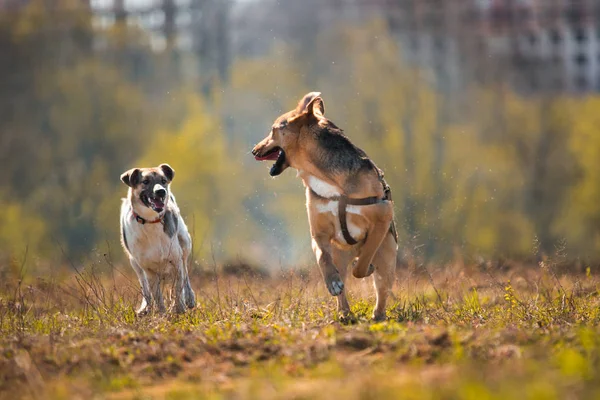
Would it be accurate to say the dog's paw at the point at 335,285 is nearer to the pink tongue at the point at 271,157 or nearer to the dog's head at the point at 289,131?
the dog's head at the point at 289,131

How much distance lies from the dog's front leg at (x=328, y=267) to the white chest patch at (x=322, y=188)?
0.46 metres

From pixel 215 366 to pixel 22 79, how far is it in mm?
34528

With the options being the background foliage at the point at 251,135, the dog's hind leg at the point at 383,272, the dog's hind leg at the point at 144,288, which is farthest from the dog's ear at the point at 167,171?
the background foliage at the point at 251,135

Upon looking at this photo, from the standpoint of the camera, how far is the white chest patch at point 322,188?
11.5m

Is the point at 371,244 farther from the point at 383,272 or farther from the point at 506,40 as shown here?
the point at 506,40

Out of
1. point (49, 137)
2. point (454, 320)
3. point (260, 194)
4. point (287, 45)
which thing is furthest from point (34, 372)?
point (287, 45)

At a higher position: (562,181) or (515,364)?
(515,364)

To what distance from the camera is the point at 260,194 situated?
4909 centimetres

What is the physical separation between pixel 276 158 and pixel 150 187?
1.81m

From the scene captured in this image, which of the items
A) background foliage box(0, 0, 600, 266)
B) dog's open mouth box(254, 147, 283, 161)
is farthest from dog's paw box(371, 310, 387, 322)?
background foliage box(0, 0, 600, 266)

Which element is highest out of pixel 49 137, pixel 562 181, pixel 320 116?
pixel 320 116

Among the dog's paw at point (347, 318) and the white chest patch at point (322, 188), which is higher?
the white chest patch at point (322, 188)

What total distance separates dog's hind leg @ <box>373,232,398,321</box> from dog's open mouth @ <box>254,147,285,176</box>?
1.35 m

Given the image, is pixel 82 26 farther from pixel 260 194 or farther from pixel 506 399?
pixel 506 399
